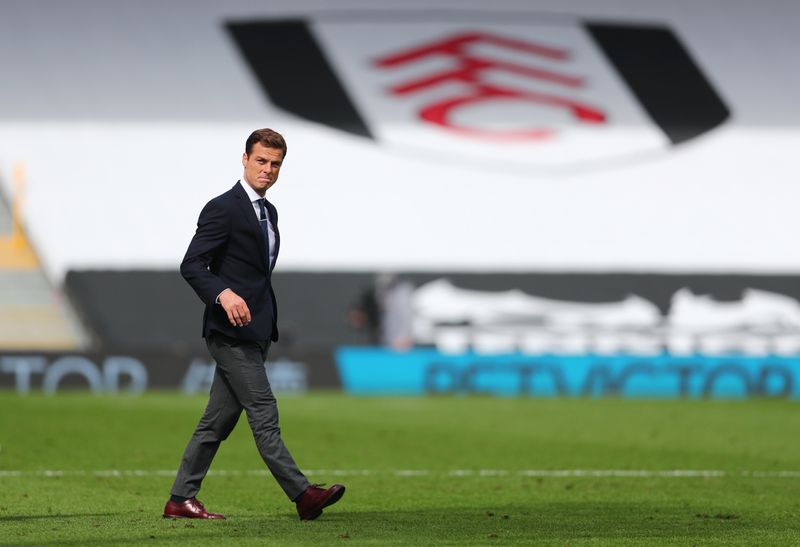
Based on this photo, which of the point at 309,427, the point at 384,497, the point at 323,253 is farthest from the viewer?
the point at 323,253

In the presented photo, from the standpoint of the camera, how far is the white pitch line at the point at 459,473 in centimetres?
1102

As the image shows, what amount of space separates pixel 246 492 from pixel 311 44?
25060 mm

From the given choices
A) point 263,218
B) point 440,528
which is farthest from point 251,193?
point 440,528

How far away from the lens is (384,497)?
9.50m

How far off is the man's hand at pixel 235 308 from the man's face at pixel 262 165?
603 mm

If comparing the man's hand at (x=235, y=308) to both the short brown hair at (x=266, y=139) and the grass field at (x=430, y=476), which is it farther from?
the grass field at (x=430, y=476)

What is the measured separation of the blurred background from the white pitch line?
1889 cm

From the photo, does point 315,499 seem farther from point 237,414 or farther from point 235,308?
point 235,308

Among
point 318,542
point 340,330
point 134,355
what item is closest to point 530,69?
point 340,330

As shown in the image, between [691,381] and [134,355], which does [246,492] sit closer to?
[134,355]

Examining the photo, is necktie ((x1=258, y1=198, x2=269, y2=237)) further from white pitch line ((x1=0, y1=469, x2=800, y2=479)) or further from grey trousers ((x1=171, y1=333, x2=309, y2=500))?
white pitch line ((x1=0, y1=469, x2=800, y2=479))

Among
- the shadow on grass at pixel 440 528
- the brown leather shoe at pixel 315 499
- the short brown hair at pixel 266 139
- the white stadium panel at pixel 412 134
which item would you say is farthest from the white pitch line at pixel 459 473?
the white stadium panel at pixel 412 134

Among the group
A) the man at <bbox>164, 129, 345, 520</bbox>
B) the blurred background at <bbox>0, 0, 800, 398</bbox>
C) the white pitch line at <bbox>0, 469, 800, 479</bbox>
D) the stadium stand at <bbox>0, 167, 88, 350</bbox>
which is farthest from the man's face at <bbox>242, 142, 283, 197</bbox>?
the stadium stand at <bbox>0, 167, 88, 350</bbox>

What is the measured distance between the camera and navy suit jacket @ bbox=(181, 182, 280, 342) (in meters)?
7.63
